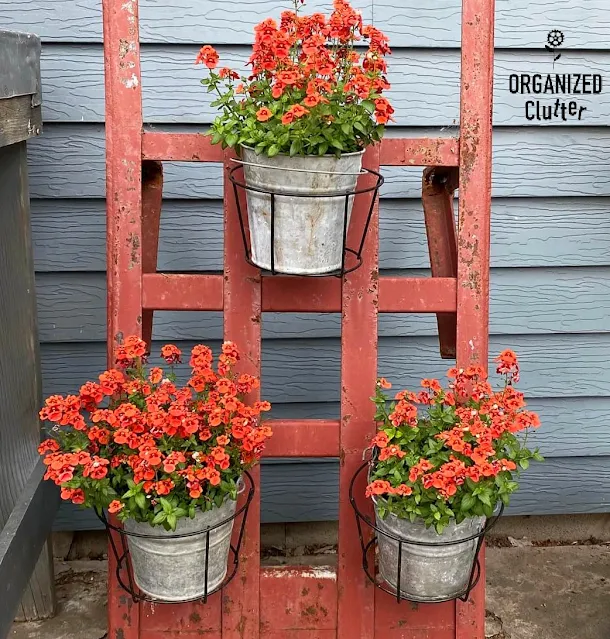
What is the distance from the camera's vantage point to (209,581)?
1.57 m

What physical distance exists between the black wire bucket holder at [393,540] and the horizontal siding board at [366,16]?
1215 mm

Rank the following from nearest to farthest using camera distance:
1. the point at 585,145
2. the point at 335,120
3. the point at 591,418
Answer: the point at 335,120, the point at 585,145, the point at 591,418

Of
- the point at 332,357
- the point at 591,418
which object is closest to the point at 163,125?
the point at 332,357

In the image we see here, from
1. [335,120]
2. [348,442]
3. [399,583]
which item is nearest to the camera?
[335,120]

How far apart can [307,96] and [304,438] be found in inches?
29.2

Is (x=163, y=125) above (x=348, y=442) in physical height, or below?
above

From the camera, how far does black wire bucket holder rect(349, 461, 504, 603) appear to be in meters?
1.52

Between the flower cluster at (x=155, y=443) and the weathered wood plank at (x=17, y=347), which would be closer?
the flower cluster at (x=155, y=443)

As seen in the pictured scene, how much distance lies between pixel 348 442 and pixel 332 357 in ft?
2.12

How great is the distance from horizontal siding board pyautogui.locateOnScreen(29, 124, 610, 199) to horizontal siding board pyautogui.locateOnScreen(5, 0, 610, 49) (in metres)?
0.25

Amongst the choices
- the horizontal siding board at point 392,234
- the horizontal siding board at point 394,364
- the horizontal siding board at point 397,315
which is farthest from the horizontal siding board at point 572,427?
the horizontal siding board at point 392,234

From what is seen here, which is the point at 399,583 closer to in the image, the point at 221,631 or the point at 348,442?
the point at 348,442

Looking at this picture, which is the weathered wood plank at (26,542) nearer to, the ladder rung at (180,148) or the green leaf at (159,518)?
the green leaf at (159,518)

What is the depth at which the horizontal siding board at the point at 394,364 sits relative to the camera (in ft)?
7.47
